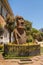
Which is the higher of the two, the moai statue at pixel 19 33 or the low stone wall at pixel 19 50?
the moai statue at pixel 19 33

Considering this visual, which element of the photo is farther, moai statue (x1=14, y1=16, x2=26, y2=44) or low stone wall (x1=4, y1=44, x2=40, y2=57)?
moai statue (x1=14, y1=16, x2=26, y2=44)

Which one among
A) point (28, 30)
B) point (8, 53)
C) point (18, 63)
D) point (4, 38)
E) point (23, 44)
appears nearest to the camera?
point (18, 63)

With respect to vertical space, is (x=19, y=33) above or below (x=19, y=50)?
above

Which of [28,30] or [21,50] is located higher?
[28,30]

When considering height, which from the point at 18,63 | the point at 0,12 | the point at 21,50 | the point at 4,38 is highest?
the point at 0,12

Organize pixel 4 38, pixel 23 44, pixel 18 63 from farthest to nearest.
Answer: pixel 4 38 → pixel 23 44 → pixel 18 63

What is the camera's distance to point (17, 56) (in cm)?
1501

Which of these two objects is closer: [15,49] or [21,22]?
[15,49]

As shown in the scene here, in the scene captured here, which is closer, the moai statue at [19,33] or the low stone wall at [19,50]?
the low stone wall at [19,50]

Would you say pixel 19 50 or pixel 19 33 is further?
pixel 19 33

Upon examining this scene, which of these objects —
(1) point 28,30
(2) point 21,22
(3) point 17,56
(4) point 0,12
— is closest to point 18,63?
(3) point 17,56

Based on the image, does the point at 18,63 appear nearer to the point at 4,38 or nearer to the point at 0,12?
the point at 4,38

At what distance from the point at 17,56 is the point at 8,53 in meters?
0.83

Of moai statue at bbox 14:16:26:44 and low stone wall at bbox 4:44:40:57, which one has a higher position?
moai statue at bbox 14:16:26:44
